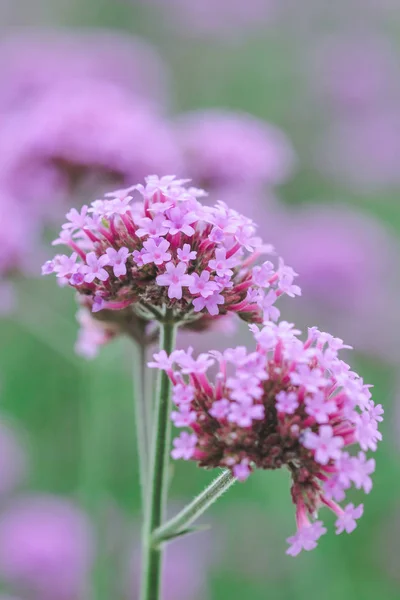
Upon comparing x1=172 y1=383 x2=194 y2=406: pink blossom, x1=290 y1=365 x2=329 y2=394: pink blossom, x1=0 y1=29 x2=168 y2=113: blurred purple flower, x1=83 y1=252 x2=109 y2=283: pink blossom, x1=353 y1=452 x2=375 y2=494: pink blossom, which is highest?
x1=0 y1=29 x2=168 y2=113: blurred purple flower

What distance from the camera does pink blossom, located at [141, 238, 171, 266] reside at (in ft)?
6.35

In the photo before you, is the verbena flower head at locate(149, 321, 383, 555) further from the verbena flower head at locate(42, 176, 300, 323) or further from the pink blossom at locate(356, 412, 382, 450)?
the verbena flower head at locate(42, 176, 300, 323)

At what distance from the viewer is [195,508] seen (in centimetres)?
192

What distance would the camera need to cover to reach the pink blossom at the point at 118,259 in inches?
77.7

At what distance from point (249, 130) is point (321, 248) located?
1.50 m

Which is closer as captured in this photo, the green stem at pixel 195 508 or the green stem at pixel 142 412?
the green stem at pixel 195 508

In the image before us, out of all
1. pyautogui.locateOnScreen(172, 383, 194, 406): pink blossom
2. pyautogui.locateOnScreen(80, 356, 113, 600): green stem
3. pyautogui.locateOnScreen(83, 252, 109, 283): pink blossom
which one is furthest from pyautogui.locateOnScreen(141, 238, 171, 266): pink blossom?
pyautogui.locateOnScreen(80, 356, 113, 600): green stem

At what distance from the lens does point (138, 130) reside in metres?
4.08

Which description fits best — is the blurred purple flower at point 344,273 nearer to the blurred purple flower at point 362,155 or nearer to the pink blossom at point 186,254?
the blurred purple flower at point 362,155

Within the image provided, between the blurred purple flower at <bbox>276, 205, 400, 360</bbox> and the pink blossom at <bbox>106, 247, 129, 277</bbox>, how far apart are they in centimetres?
394

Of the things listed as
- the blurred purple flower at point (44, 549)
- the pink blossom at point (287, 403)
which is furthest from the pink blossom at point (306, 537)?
the blurred purple flower at point (44, 549)

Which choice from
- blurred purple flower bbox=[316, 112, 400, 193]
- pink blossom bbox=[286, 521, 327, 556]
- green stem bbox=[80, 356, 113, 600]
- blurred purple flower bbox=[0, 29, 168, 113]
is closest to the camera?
pink blossom bbox=[286, 521, 327, 556]

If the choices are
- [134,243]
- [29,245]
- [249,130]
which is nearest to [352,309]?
[249,130]

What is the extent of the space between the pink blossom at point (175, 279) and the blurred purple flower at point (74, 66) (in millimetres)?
3502
